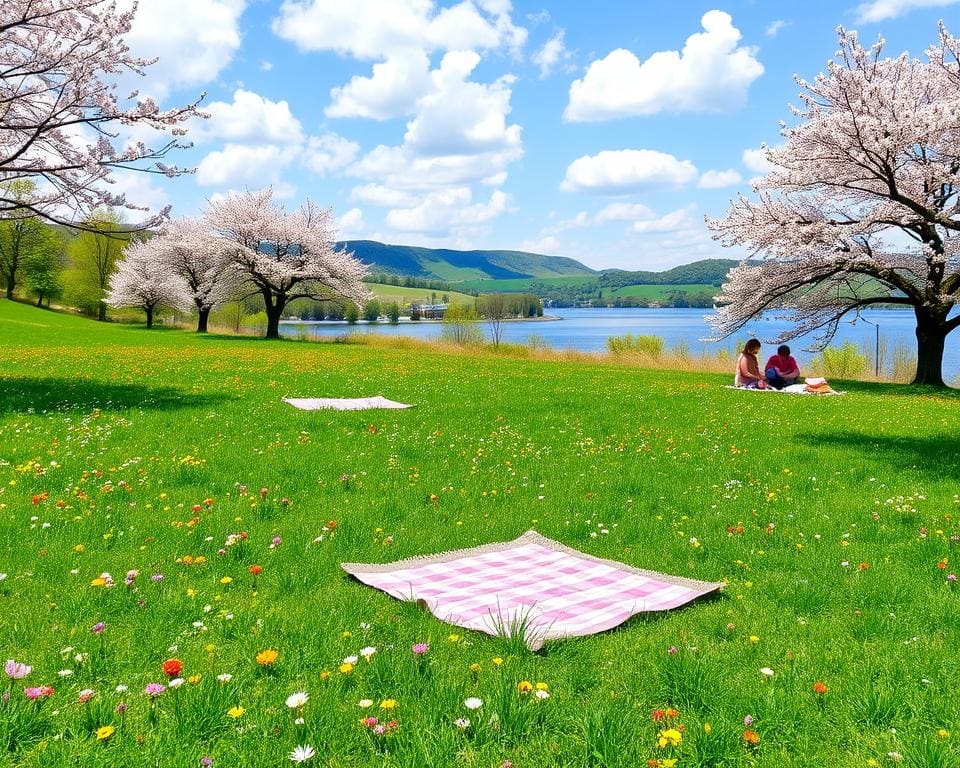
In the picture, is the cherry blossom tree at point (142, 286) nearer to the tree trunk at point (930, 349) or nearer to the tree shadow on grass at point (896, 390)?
the tree shadow on grass at point (896, 390)

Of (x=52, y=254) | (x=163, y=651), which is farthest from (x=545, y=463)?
(x=52, y=254)

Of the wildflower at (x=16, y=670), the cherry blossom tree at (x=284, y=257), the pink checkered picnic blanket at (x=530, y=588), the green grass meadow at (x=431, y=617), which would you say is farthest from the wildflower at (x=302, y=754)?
the cherry blossom tree at (x=284, y=257)

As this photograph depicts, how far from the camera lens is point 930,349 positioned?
1029 inches

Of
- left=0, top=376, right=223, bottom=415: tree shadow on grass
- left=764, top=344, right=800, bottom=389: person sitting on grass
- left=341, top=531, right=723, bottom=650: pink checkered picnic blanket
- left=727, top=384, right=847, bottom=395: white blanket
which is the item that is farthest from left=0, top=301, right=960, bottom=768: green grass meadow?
left=764, top=344, right=800, bottom=389: person sitting on grass

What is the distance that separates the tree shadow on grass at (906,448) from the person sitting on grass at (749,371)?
7622 millimetres

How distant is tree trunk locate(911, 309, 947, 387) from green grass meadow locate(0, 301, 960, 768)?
15862mm

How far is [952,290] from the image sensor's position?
2612 centimetres

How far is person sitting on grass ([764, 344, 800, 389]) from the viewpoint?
2072 cm

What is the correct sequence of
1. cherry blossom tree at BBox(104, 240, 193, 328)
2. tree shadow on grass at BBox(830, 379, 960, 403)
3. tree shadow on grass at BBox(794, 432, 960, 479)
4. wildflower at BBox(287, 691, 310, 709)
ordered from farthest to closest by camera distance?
cherry blossom tree at BBox(104, 240, 193, 328)
tree shadow on grass at BBox(830, 379, 960, 403)
tree shadow on grass at BBox(794, 432, 960, 479)
wildflower at BBox(287, 691, 310, 709)

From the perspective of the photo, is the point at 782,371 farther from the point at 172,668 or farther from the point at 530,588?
the point at 172,668

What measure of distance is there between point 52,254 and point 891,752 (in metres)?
98.5

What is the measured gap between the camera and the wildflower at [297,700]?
11.5 feet

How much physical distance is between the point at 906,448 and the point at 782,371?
31.8 ft

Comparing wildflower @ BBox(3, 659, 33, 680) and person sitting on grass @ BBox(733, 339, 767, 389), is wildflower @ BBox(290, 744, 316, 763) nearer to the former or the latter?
wildflower @ BBox(3, 659, 33, 680)
